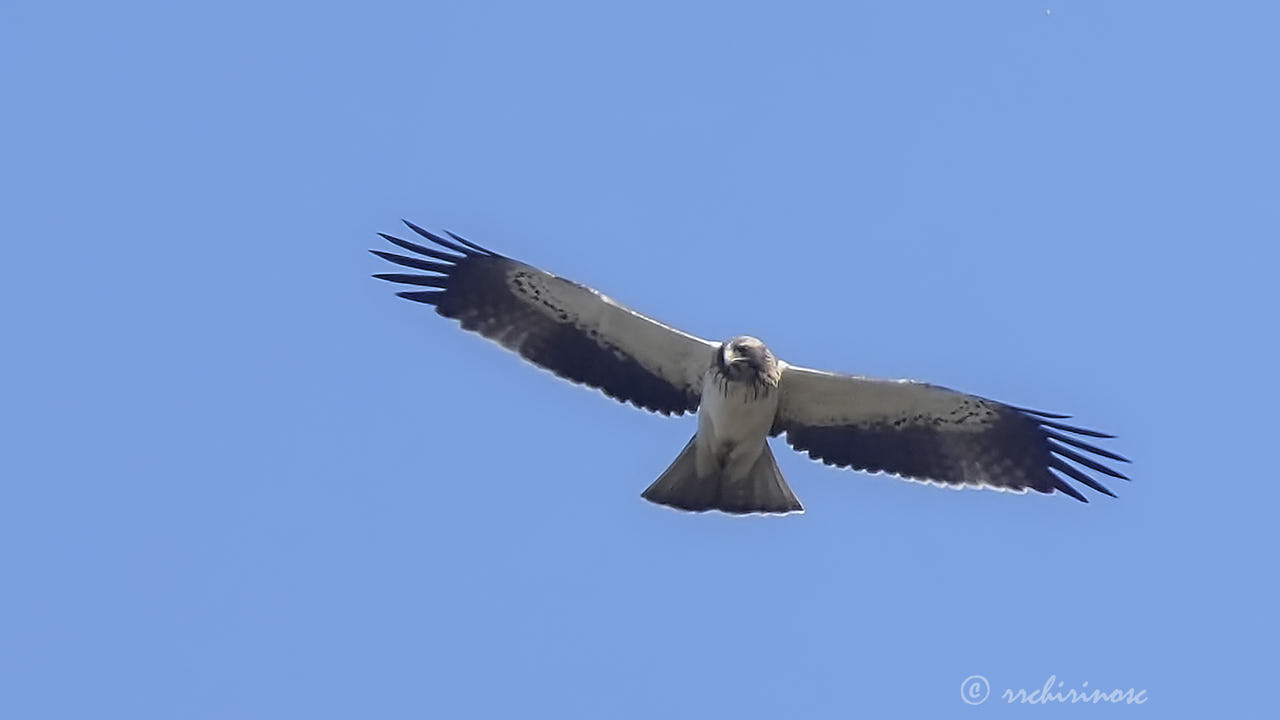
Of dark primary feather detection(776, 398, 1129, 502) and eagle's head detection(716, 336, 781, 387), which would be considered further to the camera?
dark primary feather detection(776, 398, 1129, 502)

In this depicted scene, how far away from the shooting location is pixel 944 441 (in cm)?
1022

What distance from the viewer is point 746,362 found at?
371 inches

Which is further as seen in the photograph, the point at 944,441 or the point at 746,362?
the point at 944,441

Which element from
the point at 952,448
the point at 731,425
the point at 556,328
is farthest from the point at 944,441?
the point at 556,328

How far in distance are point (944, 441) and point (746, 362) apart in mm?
1747

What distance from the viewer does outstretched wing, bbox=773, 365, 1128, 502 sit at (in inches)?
398

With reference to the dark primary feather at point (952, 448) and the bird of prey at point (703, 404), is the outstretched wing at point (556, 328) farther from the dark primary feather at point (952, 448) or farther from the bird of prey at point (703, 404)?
the dark primary feather at point (952, 448)

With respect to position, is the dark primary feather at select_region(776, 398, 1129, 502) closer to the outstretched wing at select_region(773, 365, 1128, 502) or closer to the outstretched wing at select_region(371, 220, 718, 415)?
the outstretched wing at select_region(773, 365, 1128, 502)

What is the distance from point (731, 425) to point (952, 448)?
174 centimetres

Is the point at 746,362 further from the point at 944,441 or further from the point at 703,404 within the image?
the point at 944,441

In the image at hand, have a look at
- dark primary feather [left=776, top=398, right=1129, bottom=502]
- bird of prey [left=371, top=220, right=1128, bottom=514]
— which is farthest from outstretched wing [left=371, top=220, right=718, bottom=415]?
dark primary feather [left=776, top=398, right=1129, bottom=502]

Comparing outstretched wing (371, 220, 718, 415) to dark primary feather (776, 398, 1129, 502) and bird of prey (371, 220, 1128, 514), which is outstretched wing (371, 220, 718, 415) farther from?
dark primary feather (776, 398, 1129, 502)

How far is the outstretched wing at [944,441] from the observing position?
1012 centimetres

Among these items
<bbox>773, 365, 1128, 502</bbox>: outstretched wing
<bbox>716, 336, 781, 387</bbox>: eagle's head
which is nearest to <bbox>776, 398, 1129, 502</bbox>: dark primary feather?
<bbox>773, 365, 1128, 502</bbox>: outstretched wing
